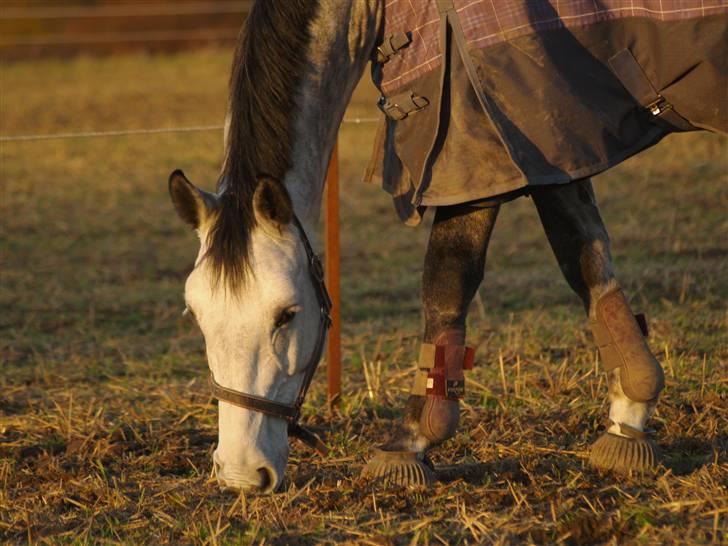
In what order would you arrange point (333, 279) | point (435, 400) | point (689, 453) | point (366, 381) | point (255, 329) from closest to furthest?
1. point (255, 329)
2. point (435, 400)
3. point (689, 453)
4. point (333, 279)
5. point (366, 381)

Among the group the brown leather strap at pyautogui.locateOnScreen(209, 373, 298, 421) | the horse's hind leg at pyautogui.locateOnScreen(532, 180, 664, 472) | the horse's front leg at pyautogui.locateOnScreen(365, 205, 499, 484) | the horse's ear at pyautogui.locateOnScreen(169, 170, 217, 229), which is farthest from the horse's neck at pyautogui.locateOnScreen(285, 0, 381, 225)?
the horse's hind leg at pyautogui.locateOnScreen(532, 180, 664, 472)

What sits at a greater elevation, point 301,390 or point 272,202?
point 272,202

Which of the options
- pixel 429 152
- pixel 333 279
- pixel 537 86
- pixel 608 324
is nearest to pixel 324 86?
pixel 429 152

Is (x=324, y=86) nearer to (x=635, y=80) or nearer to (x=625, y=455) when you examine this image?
(x=635, y=80)

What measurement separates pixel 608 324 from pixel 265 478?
3.58 feet

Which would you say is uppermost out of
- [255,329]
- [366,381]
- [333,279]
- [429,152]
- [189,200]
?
[429,152]

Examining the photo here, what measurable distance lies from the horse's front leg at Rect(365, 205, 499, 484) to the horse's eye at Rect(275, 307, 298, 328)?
50 centimetres

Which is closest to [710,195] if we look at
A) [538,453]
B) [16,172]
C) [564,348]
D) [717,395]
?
[564,348]

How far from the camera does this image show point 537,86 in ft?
9.77

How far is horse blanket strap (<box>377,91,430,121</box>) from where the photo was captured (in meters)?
3.07

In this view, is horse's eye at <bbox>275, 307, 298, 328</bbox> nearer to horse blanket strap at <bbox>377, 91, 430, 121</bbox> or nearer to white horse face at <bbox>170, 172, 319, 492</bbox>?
white horse face at <bbox>170, 172, 319, 492</bbox>

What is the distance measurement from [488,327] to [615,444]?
1921 mm

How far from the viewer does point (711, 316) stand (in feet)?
16.5

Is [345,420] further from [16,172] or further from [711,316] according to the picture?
[16,172]
